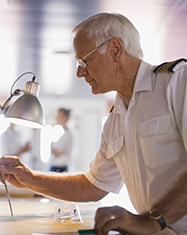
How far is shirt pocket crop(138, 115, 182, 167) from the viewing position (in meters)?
1.25

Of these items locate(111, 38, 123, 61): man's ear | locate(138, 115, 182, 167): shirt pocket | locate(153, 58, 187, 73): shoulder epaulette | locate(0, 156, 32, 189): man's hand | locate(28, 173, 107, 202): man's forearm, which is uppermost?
locate(111, 38, 123, 61): man's ear

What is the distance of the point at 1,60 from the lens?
4719 millimetres

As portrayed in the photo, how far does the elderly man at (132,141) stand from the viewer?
107 centimetres

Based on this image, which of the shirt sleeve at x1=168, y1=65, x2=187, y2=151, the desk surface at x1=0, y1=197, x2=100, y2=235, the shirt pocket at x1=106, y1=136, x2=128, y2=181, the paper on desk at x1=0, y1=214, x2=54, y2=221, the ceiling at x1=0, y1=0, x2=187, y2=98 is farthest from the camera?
the ceiling at x1=0, y1=0, x2=187, y2=98

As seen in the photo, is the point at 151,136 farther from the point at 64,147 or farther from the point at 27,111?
the point at 64,147

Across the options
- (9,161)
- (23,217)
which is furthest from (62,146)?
(23,217)

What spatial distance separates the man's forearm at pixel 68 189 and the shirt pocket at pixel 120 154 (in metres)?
0.27

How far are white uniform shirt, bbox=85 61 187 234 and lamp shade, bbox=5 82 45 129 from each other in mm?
448

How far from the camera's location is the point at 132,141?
4.53 ft

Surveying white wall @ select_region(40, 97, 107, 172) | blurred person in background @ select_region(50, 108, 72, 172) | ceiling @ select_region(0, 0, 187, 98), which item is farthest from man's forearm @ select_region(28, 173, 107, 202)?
white wall @ select_region(40, 97, 107, 172)

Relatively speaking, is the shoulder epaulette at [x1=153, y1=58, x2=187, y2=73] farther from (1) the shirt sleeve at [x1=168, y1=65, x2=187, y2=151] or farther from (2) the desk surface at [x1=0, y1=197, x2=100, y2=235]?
(2) the desk surface at [x1=0, y1=197, x2=100, y2=235]

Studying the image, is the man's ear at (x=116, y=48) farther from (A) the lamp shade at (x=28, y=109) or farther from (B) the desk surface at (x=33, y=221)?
(B) the desk surface at (x=33, y=221)

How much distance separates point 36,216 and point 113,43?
0.98 metres

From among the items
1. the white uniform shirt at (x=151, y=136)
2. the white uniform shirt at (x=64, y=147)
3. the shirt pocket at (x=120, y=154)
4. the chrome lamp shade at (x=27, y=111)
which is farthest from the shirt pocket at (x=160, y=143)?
the white uniform shirt at (x=64, y=147)
